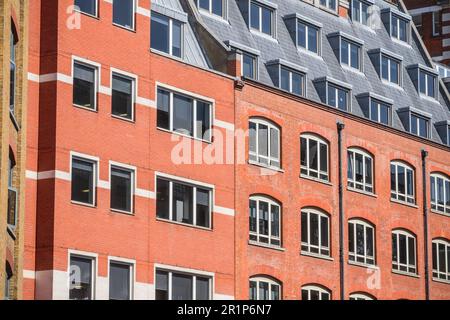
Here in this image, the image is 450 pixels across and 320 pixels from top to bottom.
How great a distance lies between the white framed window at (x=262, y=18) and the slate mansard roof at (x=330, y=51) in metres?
0.27

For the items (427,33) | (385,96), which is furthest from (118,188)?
(427,33)

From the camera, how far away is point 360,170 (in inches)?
2400

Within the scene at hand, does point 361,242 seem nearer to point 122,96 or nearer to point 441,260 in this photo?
point 441,260

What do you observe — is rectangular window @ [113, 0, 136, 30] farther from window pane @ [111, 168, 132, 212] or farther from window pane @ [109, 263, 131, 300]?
window pane @ [109, 263, 131, 300]

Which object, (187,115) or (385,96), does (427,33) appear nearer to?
(385,96)

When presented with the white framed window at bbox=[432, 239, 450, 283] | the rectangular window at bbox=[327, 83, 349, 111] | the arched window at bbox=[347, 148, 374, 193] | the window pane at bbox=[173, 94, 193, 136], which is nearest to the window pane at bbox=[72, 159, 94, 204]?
the window pane at bbox=[173, 94, 193, 136]

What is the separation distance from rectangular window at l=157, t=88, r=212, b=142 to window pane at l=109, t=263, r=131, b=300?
19.7 feet

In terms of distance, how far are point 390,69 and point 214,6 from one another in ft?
46.4

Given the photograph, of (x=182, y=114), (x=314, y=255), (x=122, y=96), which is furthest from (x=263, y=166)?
(x=122, y=96)

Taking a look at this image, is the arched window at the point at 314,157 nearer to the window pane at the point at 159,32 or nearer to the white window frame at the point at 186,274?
the white window frame at the point at 186,274

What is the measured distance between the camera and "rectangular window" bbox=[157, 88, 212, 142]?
162 ft

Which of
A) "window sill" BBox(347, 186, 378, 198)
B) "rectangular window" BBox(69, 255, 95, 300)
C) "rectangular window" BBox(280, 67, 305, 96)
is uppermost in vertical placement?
"rectangular window" BBox(280, 67, 305, 96)

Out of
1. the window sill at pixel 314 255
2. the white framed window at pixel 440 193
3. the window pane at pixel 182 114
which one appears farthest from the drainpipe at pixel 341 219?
the window pane at pixel 182 114

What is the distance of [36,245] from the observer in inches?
1719
